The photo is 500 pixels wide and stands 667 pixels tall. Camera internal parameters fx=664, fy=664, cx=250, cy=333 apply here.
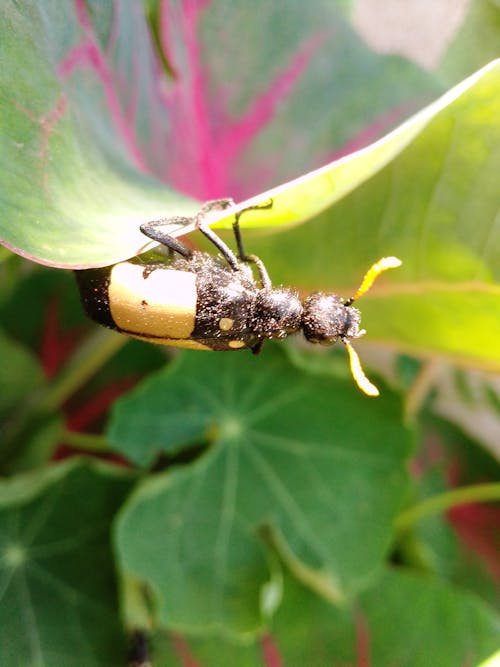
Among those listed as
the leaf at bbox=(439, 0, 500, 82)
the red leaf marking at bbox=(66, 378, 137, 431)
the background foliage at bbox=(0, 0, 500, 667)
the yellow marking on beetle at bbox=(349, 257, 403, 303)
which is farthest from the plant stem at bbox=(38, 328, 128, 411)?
the leaf at bbox=(439, 0, 500, 82)

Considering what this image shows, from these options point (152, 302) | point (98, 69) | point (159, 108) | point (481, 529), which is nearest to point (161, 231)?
point (152, 302)

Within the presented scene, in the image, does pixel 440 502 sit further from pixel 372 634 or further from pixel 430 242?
pixel 430 242

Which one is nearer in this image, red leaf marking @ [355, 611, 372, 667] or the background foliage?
the background foliage

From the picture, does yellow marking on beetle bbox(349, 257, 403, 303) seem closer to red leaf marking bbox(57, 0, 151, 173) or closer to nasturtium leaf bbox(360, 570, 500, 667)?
red leaf marking bbox(57, 0, 151, 173)

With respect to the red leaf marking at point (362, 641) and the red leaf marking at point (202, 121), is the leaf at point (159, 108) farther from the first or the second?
the red leaf marking at point (362, 641)

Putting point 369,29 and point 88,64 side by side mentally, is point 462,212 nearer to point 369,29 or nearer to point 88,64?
point 88,64

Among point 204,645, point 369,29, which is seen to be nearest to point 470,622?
point 204,645
